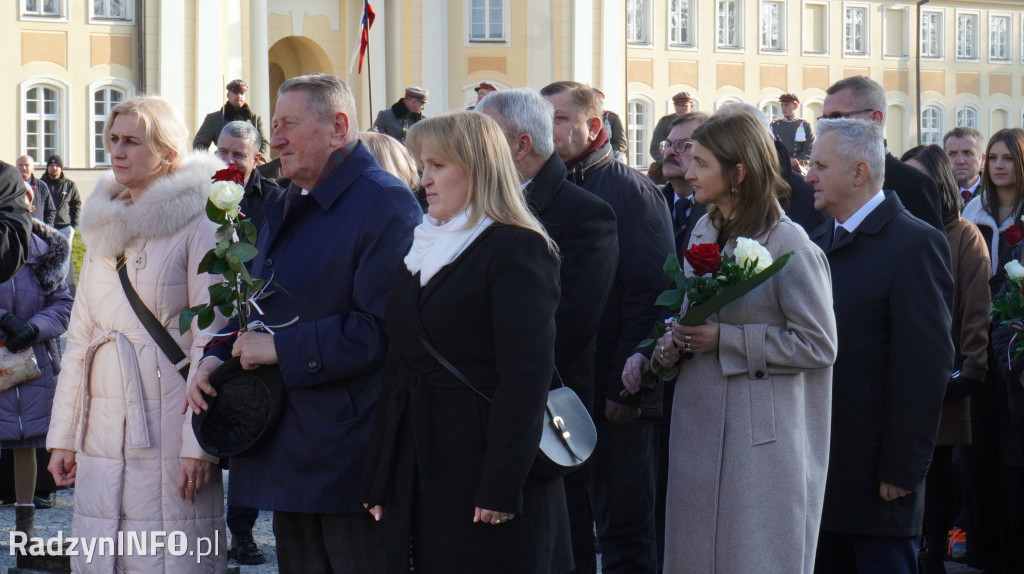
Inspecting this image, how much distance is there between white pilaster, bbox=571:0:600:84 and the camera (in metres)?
37.8

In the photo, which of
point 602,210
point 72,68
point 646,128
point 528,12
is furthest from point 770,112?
point 602,210

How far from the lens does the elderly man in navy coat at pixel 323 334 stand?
4492mm

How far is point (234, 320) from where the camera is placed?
4.94m

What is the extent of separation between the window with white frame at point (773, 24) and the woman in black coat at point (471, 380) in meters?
42.2

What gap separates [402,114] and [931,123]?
36945 mm

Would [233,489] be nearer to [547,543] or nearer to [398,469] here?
[398,469]

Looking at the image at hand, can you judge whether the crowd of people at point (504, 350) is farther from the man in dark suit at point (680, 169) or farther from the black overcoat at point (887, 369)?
the man in dark suit at point (680, 169)

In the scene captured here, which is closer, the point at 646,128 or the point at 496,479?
the point at 496,479

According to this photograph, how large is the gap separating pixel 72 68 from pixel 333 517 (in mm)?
29871

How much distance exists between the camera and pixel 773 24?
148 ft

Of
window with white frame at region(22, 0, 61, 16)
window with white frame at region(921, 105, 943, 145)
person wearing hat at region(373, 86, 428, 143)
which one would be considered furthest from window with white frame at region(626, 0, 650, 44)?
person wearing hat at region(373, 86, 428, 143)

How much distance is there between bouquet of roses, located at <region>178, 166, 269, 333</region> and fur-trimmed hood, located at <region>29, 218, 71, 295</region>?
123 inches

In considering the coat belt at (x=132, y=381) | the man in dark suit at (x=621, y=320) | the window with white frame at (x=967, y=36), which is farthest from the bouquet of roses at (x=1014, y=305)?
the window with white frame at (x=967, y=36)

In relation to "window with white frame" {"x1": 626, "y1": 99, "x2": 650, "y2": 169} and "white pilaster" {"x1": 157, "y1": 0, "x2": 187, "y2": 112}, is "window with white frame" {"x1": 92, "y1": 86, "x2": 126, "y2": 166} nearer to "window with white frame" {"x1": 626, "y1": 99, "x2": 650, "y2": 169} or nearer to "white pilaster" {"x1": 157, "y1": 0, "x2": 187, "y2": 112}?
"white pilaster" {"x1": 157, "y1": 0, "x2": 187, "y2": 112}
